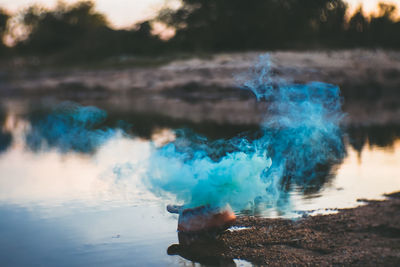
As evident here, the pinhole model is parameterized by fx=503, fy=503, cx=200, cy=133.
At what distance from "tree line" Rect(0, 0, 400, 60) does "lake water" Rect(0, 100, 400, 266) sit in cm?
2500

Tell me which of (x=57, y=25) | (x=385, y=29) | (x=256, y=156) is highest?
(x=57, y=25)

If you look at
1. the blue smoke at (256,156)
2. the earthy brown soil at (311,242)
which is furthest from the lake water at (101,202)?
the blue smoke at (256,156)

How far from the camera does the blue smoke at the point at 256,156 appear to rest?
233 inches

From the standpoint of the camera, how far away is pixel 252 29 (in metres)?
40.9

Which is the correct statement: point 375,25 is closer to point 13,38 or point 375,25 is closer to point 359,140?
point 359,140

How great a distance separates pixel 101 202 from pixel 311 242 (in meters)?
3.52

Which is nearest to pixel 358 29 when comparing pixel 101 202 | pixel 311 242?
pixel 101 202

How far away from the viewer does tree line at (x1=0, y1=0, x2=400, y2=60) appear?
3625 centimetres

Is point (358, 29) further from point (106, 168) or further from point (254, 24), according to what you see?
point (106, 168)

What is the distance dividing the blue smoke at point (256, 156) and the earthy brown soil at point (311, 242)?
44cm

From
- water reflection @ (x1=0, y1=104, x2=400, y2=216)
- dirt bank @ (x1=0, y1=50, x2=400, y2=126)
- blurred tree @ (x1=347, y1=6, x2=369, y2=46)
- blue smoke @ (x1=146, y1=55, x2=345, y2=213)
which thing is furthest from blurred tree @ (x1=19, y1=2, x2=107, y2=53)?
blue smoke @ (x1=146, y1=55, x2=345, y2=213)

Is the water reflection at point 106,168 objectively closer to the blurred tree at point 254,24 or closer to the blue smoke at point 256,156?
the blue smoke at point 256,156

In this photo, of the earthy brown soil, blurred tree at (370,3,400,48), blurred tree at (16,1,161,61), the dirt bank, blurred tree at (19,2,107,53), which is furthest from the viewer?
blurred tree at (19,2,107,53)

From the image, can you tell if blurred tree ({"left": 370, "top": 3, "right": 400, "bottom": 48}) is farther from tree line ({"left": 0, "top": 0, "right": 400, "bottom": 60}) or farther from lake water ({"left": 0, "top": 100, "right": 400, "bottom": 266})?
lake water ({"left": 0, "top": 100, "right": 400, "bottom": 266})
